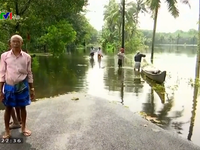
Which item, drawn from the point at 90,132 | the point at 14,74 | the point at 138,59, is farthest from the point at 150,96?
the point at 138,59

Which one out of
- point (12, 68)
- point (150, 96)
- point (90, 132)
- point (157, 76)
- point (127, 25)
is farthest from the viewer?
point (127, 25)

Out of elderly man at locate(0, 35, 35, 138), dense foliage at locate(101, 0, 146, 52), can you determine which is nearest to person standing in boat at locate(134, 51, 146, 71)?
elderly man at locate(0, 35, 35, 138)

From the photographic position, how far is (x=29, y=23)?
54.5ft

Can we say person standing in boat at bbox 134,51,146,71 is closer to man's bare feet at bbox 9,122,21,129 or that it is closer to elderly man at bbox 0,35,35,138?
man's bare feet at bbox 9,122,21,129

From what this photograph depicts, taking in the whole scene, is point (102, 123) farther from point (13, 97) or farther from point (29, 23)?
point (29, 23)

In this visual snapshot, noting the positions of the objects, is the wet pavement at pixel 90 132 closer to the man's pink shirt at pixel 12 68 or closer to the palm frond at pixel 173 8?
the man's pink shirt at pixel 12 68

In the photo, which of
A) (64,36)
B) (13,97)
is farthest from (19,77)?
(64,36)

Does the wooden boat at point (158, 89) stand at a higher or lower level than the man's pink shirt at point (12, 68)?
lower

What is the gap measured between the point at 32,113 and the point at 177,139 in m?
3.69

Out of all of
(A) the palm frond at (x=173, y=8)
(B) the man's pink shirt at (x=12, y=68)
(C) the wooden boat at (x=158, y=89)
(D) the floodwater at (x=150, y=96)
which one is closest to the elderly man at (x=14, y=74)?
(B) the man's pink shirt at (x=12, y=68)

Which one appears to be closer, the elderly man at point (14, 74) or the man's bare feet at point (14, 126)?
the elderly man at point (14, 74)

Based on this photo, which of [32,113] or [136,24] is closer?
[32,113]

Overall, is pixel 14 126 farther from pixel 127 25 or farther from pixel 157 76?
pixel 127 25

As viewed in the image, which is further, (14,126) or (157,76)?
(157,76)
